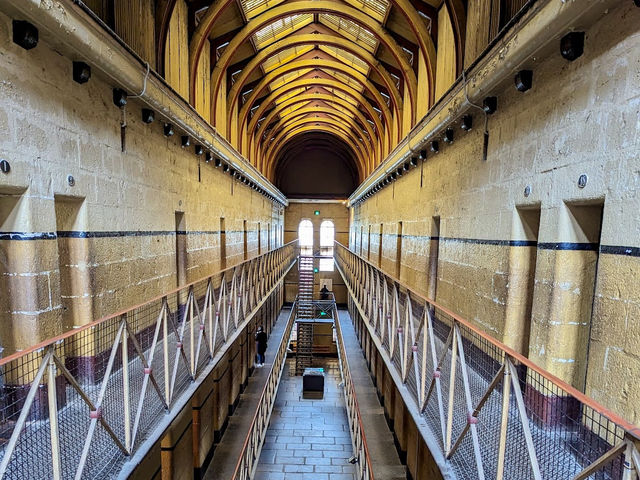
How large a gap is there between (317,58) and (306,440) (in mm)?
9774

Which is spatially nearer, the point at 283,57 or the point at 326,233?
the point at 283,57

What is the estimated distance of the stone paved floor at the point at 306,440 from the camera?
6.73 m

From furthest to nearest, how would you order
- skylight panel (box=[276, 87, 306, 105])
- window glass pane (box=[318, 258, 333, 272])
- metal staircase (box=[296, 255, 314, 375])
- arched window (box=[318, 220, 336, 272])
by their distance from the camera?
arched window (box=[318, 220, 336, 272])
window glass pane (box=[318, 258, 333, 272])
metal staircase (box=[296, 255, 314, 375])
skylight panel (box=[276, 87, 306, 105])

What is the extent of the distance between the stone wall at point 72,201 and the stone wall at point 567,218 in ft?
12.3

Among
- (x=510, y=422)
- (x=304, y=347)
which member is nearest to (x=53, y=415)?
(x=510, y=422)

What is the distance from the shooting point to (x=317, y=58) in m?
10.3

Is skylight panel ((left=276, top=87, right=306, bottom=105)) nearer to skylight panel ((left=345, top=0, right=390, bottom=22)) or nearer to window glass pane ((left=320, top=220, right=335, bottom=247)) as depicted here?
skylight panel ((left=345, top=0, right=390, bottom=22))

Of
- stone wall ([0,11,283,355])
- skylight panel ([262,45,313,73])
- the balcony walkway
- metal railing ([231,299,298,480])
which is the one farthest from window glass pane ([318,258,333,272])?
stone wall ([0,11,283,355])

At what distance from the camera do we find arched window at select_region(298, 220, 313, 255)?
1980 cm

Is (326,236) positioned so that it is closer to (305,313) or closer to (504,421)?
(305,313)

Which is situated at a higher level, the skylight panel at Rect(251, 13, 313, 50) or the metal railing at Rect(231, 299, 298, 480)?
the skylight panel at Rect(251, 13, 313, 50)

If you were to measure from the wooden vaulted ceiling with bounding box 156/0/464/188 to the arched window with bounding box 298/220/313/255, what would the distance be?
6.59 m

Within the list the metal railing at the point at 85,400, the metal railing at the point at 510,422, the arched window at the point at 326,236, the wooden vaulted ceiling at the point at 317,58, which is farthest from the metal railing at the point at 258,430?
the arched window at the point at 326,236

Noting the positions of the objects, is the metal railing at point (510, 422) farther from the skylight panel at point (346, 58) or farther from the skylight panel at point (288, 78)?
the skylight panel at point (288, 78)
